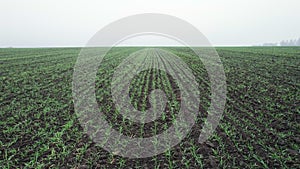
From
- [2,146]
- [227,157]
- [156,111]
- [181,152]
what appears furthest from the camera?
Answer: [156,111]

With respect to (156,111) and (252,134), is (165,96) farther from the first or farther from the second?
(252,134)

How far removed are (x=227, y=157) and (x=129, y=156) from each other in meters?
1.96

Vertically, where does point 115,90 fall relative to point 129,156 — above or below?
above

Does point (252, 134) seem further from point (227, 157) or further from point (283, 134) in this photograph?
point (227, 157)

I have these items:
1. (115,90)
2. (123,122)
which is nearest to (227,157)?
(123,122)

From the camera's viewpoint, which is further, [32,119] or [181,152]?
[32,119]

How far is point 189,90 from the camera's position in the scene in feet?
30.6

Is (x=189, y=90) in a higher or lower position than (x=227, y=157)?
higher

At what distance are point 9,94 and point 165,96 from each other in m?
6.35

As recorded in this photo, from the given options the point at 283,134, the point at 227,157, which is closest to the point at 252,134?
the point at 283,134

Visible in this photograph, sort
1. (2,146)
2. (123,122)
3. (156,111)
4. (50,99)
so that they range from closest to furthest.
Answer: (2,146) → (123,122) → (156,111) → (50,99)

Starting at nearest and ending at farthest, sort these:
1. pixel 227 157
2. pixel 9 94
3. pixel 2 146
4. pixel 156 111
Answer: pixel 227 157 → pixel 2 146 → pixel 156 111 → pixel 9 94

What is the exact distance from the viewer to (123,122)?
6176 mm

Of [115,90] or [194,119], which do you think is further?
[115,90]
